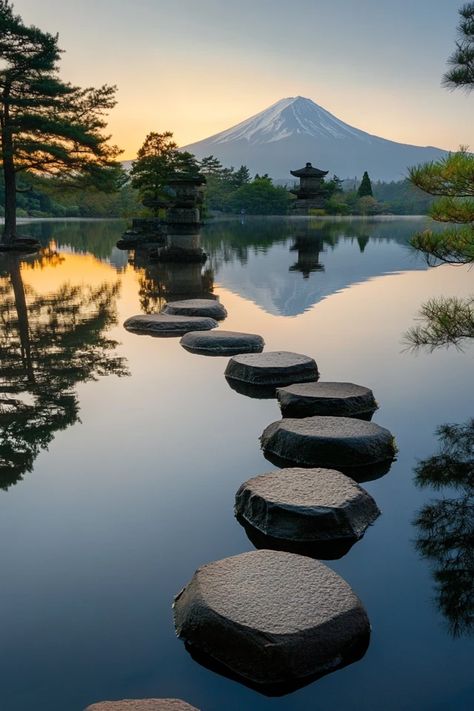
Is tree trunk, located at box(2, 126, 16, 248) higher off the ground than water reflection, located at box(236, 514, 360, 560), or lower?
higher

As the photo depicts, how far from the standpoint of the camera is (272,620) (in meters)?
2.68

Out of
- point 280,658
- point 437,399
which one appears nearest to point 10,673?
point 280,658

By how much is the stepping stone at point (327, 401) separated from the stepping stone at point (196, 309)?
4836 millimetres

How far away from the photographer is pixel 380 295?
1464cm

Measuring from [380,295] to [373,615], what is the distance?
12240 millimetres

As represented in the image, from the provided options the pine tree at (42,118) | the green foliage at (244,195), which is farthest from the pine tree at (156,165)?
the green foliage at (244,195)

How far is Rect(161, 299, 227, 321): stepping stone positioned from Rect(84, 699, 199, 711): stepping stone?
8367mm

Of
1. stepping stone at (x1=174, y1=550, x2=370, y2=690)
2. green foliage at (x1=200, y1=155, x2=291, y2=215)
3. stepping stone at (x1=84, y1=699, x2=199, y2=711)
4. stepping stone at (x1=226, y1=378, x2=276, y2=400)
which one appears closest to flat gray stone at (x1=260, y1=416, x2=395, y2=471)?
stepping stone at (x1=226, y1=378, x2=276, y2=400)

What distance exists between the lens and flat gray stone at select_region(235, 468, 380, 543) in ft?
12.1

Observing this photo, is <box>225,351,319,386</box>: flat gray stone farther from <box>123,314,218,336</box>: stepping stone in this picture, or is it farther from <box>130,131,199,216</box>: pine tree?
<box>130,131,199,216</box>: pine tree

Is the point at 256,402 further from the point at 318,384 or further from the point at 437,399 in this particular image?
the point at 437,399

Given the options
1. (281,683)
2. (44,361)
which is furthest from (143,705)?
(44,361)

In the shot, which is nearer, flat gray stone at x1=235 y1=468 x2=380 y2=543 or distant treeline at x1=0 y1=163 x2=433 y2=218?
flat gray stone at x1=235 y1=468 x2=380 y2=543

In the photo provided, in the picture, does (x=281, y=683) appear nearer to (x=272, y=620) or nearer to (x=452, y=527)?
(x=272, y=620)
